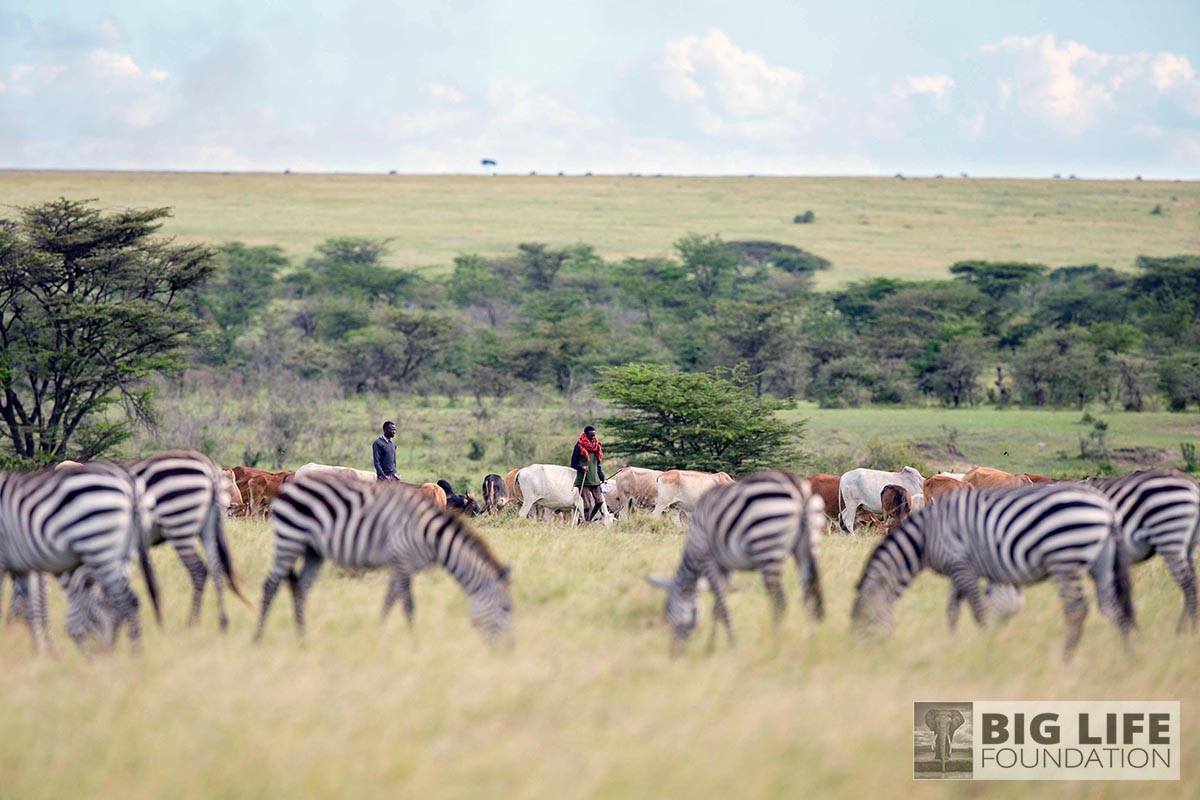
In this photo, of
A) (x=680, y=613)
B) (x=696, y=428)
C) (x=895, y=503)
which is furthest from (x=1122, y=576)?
(x=696, y=428)

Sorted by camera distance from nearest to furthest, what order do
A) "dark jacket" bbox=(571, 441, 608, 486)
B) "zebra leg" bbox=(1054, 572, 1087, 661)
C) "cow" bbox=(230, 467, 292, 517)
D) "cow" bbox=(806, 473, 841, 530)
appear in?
1. "zebra leg" bbox=(1054, 572, 1087, 661)
2. "dark jacket" bbox=(571, 441, 608, 486)
3. "cow" bbox=(230, 467, 292, 517)
4. "cow" bbox=(806, 473, 841, 530)

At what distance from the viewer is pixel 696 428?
22203 millimetres

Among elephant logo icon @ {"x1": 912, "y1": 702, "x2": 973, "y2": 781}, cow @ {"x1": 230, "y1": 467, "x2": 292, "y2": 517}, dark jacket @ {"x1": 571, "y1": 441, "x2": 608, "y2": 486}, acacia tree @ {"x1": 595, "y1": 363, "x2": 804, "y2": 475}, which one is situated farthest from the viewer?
acacia tree @ {"x1": 595, "y1": 363, "x2": 804, "y2": 475}

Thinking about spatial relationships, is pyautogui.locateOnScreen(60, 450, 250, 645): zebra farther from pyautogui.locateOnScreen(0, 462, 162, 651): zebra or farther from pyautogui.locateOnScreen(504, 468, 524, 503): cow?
pyautogui.locateOnScreen(504, 468, 524, 503): cow

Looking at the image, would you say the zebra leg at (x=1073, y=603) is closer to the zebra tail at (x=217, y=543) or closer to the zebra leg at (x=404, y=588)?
the zebra leg at (x=404, y=588)

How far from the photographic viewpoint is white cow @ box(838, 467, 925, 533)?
55.8 feet

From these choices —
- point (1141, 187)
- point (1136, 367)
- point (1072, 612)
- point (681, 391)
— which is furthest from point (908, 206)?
point (1072, 612)

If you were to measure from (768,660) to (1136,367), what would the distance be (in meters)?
31.2

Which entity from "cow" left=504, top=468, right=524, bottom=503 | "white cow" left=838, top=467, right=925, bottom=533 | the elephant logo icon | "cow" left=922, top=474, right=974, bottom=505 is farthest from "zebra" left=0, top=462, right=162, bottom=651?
"white cow" left=838, top=467, right=925, bottom=533

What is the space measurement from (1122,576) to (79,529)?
6481mm

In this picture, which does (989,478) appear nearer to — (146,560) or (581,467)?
(581,467)

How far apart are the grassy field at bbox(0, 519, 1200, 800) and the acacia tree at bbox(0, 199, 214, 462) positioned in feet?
46.2

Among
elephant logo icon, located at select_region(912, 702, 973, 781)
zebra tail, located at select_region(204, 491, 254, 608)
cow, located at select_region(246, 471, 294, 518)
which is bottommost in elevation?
cow, located at select_region(246, 471, 294, 518)

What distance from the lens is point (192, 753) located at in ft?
18.5
